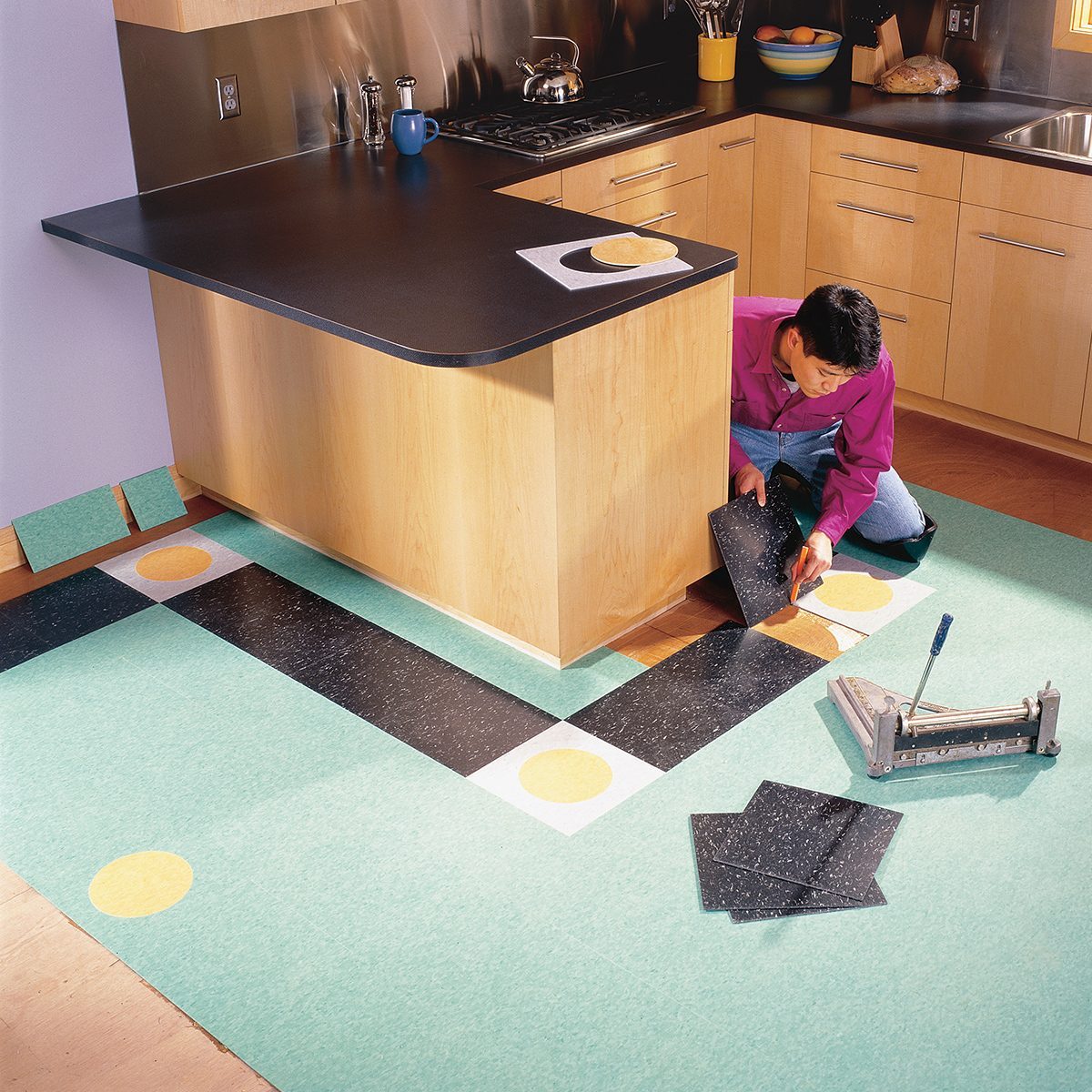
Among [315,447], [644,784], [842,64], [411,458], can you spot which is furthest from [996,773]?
[842,64]

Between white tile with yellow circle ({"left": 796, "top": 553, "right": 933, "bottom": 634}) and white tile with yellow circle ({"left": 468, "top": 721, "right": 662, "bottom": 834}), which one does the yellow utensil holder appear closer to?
white tile with yellow circle ({"left": 796, "top": 553, "right": 933, "bottom": 634})

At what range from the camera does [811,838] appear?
8.39 ft

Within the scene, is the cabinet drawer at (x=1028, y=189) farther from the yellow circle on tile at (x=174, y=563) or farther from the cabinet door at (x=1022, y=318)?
the yellow circle on tile at (x=174, y=563)

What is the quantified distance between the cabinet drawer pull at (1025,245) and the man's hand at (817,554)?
1101mm

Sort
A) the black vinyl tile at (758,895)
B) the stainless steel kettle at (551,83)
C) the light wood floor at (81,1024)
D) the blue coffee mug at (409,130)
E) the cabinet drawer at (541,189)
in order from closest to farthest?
the light wood floor at (81,1024), the black vinyl tile at (758,895), the cabinet drawer at (541,189), the blue coffee mug at (409,130), the stainless steel kettle at (551,83)

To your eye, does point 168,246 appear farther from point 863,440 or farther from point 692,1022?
point 692,1022

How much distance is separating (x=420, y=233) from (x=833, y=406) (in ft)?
3.37

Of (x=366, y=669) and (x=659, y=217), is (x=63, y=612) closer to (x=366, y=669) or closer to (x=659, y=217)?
(x=366, y=669)

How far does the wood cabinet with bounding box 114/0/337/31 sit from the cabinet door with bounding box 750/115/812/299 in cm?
158

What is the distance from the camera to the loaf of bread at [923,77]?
4.25m

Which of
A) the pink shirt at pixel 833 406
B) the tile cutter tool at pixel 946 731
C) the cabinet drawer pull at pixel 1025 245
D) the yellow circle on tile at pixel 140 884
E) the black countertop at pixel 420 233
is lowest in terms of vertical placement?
the yellow circle on tile at pixel 140 884

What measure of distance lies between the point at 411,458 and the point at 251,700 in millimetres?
628

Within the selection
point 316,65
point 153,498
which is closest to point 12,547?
point 153,498

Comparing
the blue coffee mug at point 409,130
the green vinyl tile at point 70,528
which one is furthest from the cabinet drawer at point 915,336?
the green vinyl tile at point 70,528
